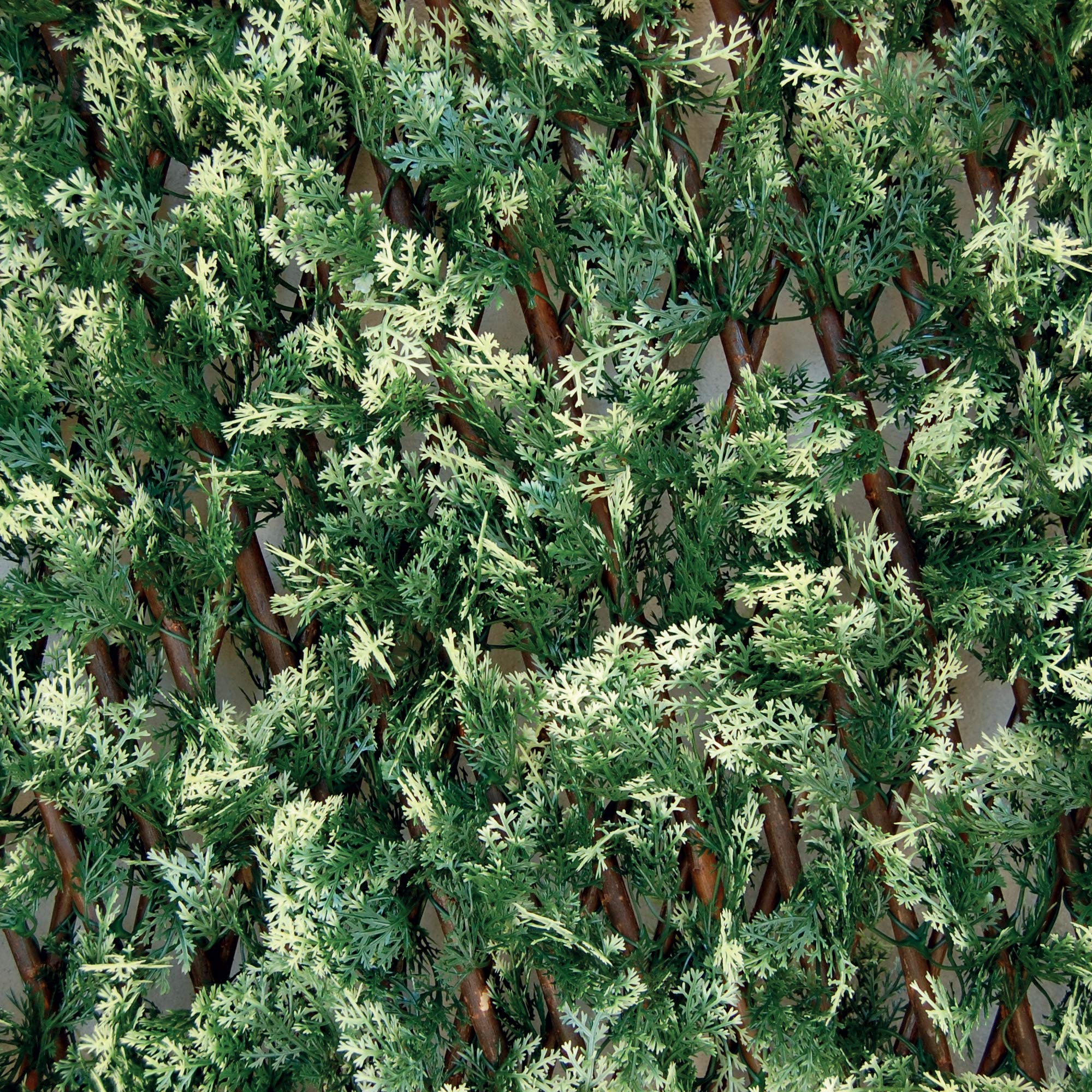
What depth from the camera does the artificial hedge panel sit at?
2.82ft

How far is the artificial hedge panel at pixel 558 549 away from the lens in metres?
0.86

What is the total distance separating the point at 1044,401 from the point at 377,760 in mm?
702

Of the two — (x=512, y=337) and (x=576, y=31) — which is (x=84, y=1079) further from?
(x=576, y=31)

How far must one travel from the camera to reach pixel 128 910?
1093 mm

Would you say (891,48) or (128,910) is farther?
(128,910)

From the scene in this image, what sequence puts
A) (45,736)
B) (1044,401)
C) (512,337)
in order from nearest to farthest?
1. (1044,401)
2. (45,736)
3. (512,337)

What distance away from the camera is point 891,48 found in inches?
35.4

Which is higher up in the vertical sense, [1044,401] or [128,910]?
[1044,401]

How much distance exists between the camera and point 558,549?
2.91 feet

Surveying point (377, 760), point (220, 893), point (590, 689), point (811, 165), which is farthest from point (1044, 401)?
point (220, 893)

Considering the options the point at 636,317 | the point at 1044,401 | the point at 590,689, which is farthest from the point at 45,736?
the point at 1044,401

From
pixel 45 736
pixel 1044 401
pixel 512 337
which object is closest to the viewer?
pixel 1044 401

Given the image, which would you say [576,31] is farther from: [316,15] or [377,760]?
[377,760]

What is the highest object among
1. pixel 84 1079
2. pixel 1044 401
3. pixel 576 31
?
pixel 576 31
